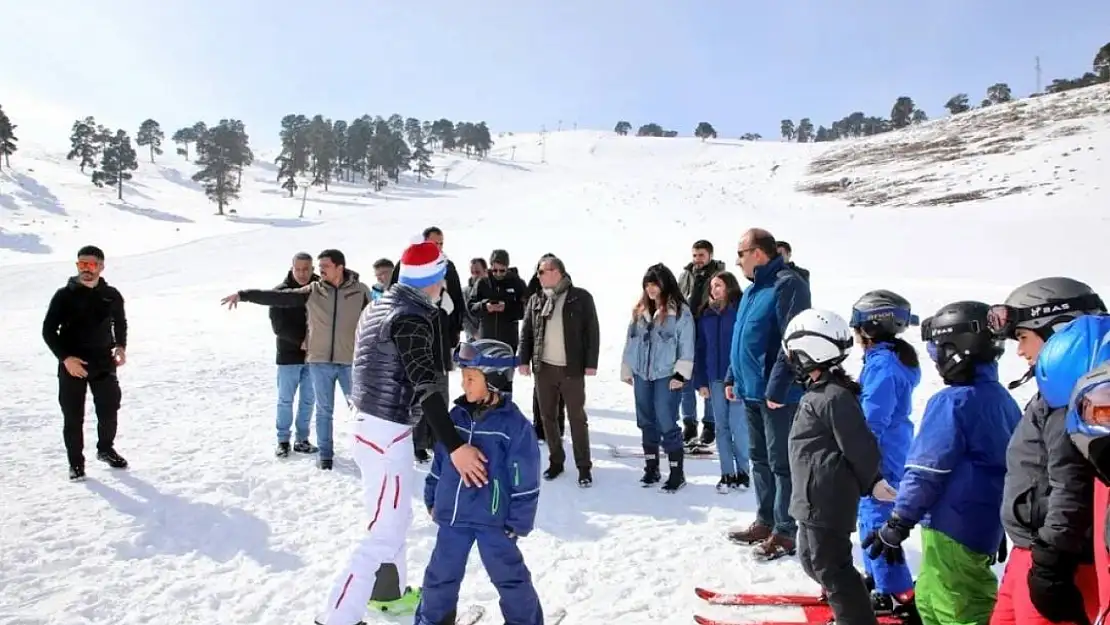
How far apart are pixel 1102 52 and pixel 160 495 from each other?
7847cm

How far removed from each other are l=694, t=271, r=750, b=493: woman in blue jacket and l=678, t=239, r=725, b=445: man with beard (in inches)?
11.1

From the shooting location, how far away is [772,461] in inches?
194

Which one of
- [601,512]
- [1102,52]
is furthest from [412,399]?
[1102,52]

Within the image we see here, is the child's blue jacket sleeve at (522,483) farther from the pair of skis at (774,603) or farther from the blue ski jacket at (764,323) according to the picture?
the blue ski jacket at (764,323)

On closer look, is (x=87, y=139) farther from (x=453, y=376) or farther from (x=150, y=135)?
(x=453, y=376)

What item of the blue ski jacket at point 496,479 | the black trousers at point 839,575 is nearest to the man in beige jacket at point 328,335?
the blue ski jacket at point 496,479

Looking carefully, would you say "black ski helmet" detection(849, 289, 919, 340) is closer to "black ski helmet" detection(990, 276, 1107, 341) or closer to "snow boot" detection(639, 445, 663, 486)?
"black ski helmet" detection(990, 276, 1107, 341)

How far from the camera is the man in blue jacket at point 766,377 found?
16.0 feet

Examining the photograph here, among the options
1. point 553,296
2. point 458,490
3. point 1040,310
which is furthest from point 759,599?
point 553,296

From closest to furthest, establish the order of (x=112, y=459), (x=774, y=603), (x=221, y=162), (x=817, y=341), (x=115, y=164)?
(x=817, y=341) < (x=774, y=603) < (x=112, y=459) < (x=221, y=162) < (x=115, y=164)

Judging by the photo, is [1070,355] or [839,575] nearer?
[1070,355]

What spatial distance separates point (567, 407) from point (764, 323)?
239 centimetres

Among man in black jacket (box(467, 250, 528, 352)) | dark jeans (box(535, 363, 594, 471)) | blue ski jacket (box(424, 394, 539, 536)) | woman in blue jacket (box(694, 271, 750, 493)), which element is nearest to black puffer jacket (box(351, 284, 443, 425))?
blue ski jacket (box(424, 394, 539, 536))

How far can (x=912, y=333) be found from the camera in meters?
12.0
